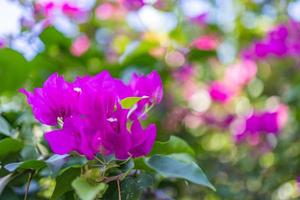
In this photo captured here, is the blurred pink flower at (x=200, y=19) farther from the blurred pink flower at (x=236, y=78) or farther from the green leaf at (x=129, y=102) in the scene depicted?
the green leaf at (x=129, y=102)

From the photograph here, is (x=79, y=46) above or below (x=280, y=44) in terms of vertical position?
above

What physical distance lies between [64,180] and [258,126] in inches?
44.6

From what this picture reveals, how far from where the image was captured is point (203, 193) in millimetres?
1524

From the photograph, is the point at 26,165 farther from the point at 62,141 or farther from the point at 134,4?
the point at 134,4

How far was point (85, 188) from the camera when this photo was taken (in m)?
0.65

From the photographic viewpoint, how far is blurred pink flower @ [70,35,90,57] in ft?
5.50

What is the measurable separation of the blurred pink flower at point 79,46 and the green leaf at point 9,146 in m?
0.80

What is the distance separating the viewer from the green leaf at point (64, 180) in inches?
29.1

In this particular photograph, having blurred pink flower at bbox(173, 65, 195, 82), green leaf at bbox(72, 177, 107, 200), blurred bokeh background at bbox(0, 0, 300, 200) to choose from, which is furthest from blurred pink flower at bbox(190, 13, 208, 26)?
green leaf at bbox(72, 177, 107, 200)

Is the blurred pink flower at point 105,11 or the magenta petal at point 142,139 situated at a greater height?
the magenta petal at point 142,139

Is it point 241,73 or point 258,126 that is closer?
point 258,126

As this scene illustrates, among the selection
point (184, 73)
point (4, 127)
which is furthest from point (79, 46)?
point (4, 127)

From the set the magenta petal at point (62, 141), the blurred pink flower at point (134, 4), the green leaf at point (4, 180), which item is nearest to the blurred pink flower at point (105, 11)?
the blurred pink flower at point (134, 4)

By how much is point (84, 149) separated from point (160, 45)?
3.68ft
